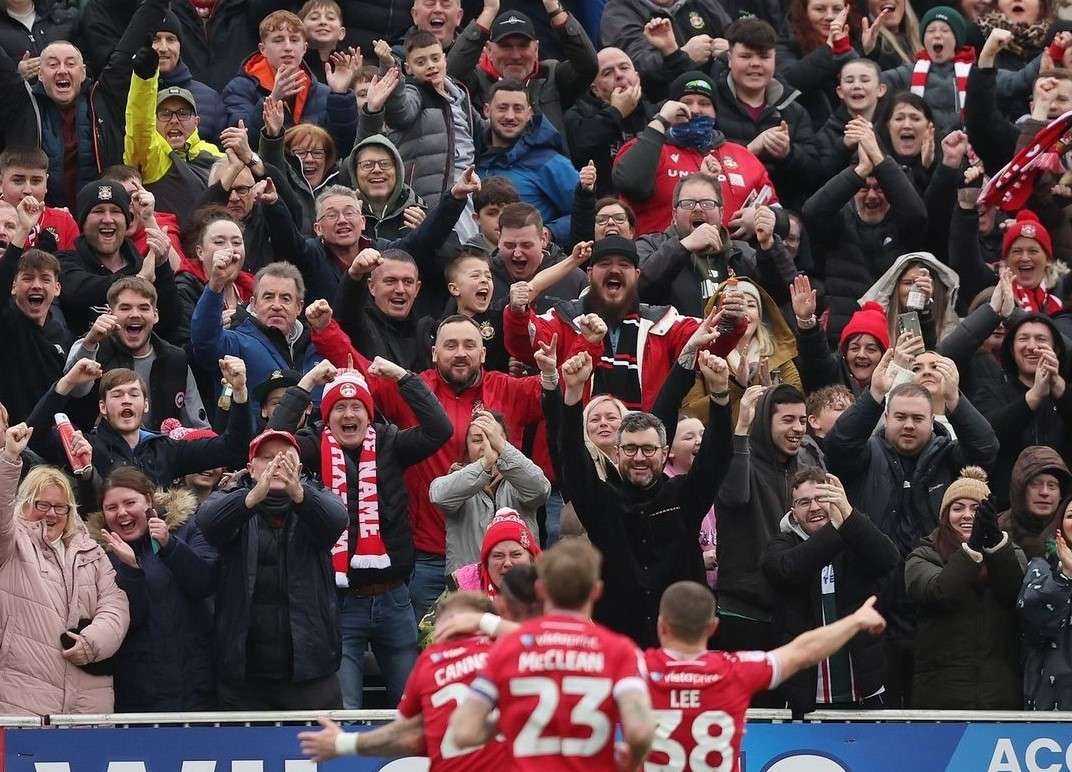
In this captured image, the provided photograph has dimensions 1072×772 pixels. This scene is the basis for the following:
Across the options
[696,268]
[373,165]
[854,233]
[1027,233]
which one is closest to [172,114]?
[373,165]

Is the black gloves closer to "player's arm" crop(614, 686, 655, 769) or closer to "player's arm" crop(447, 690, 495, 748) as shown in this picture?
"player's arm" crop(447, 690, 495, 748)

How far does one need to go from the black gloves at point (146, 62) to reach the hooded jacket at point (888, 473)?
5.35m

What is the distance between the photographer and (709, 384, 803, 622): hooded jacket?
1288cm

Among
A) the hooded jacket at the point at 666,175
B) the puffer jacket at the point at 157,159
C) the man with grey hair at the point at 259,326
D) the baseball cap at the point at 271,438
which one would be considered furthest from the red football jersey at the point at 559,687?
the hooded jacket at the point at 666,175

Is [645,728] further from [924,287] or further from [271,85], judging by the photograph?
[271,85]

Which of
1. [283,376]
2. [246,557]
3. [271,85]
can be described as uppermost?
[271,85]

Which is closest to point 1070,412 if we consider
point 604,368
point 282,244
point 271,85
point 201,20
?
point 604,368

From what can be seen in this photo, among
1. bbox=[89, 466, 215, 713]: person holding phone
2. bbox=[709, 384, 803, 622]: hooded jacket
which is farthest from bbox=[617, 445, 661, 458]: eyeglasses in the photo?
bbox=[89, 466, 215, 713]: person holding phone

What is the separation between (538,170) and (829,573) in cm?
523

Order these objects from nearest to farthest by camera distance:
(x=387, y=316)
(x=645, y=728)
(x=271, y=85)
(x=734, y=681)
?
(x=645, y=728), (x=734, y=681), (x=387, y=316), (x=271, y=85)

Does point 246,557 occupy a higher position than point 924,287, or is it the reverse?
point 924,287

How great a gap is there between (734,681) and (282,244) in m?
5.82

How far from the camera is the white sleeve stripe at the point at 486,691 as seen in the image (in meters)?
9.37

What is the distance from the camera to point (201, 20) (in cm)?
1820
